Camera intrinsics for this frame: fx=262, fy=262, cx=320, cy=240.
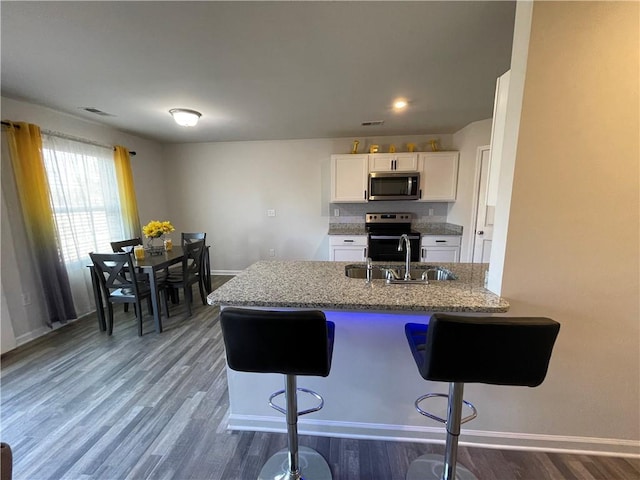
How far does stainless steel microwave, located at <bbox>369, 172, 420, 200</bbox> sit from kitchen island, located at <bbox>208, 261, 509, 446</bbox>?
2402 millimetres

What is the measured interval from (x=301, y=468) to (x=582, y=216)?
1.90 metres

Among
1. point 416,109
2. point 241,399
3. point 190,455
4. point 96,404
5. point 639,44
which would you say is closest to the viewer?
point 639,44

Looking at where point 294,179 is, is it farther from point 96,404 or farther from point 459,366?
point 459,366

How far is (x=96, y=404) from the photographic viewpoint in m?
1.86

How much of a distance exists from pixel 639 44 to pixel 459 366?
1542 mm

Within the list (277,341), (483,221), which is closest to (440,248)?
(483,221)

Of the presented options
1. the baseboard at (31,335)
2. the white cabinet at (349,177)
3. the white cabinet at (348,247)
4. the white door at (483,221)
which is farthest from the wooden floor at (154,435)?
the white cabinet at (349,177)

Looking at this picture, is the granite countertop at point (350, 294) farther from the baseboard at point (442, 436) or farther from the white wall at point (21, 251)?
the white wall at point (21, 251)

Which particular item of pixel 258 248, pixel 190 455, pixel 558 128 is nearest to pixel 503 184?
pixel 558 128

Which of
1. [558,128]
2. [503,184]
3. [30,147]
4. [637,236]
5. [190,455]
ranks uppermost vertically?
[30,147]

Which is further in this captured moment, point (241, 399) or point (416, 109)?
→ point (416, 109)

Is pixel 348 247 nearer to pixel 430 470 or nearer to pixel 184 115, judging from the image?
pixel 184 115

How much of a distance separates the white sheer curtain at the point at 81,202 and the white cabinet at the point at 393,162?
370 cm

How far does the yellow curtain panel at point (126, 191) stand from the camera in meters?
3.65
